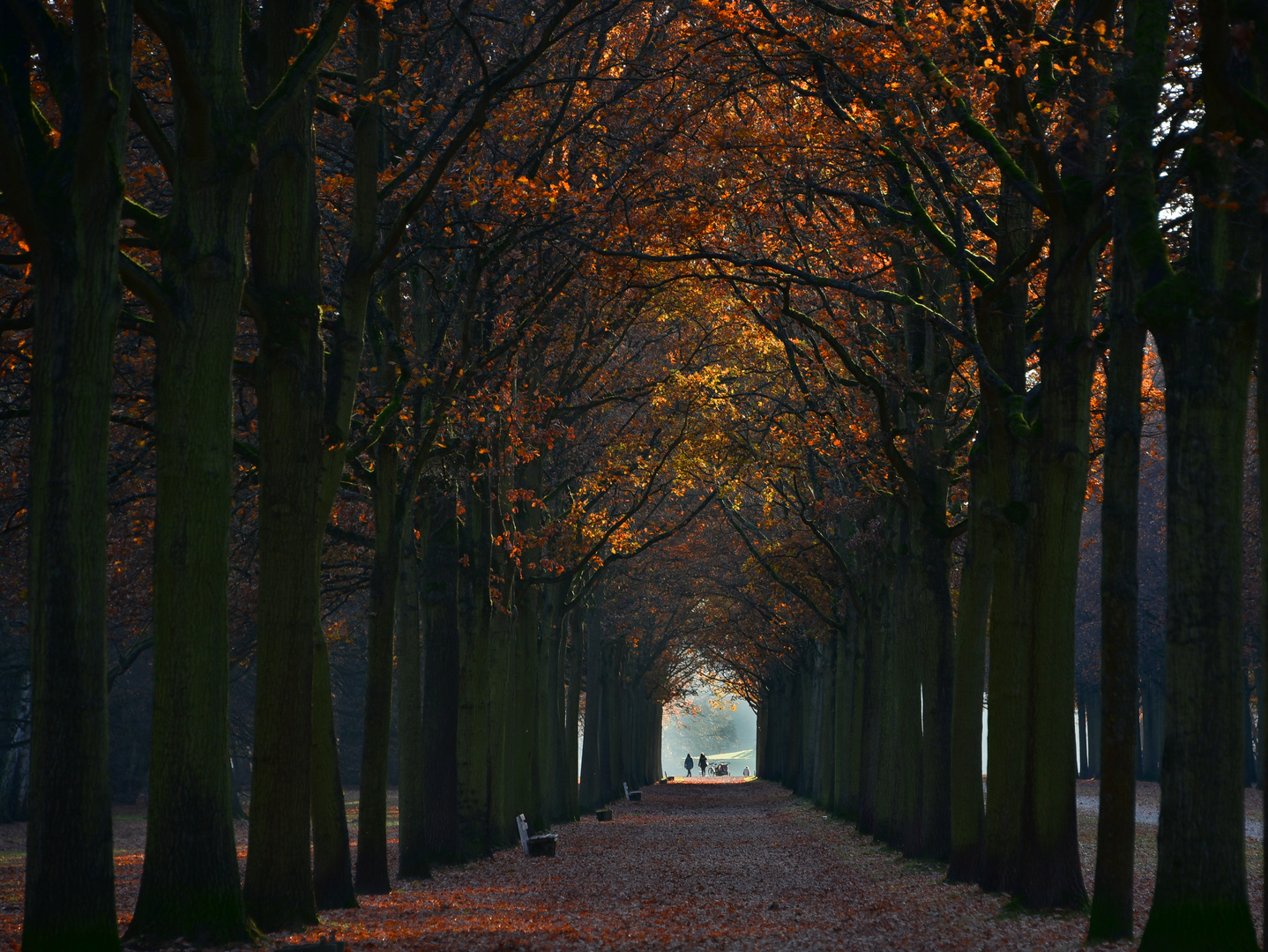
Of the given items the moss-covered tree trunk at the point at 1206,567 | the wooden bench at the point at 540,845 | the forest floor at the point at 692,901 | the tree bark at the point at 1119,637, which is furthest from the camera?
the wooden bench at the point at 540,845

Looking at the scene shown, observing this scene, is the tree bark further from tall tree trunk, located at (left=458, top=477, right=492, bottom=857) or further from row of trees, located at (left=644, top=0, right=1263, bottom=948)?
tall tree trunk, located at (left=458, top=477, right=492, bottom=857)

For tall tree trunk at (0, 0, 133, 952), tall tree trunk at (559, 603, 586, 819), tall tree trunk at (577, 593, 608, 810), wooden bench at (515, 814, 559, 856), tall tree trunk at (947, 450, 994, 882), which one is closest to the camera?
tall tree trunk at (0, 0, 133, 952)

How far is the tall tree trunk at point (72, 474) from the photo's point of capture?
6938mm

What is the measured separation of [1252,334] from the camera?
7.81 m

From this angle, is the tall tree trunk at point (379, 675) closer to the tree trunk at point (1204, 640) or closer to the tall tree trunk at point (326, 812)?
the tall tree trunk at point (326, 812)

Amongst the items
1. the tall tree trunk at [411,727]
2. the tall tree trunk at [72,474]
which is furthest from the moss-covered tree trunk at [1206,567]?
the tall tree trunk at [411,727]

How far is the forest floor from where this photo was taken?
9812 mm

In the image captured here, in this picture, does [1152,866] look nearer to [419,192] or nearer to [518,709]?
[518,709]

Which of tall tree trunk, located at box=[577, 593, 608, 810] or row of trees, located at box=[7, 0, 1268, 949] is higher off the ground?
row of trees, located at box=[7, 0, 1268, 949]

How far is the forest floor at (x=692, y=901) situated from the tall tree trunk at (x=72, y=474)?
184cm

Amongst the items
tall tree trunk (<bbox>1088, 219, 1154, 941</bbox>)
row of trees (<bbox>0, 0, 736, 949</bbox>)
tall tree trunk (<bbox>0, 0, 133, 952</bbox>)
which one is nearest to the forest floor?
tall tree trunk (<bbox>1088, 219, 1154, 941</bbox>)

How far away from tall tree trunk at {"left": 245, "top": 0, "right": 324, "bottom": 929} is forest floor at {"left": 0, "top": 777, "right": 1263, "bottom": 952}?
33.5 inches

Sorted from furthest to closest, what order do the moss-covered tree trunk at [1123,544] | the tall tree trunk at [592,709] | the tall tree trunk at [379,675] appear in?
the tall tree trunk at [592,709] < the tall tree trunk at [379,675] < the moss-covered tree trunk at [1123,544]

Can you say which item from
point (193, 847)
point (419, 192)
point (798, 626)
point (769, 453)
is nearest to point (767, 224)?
point (769, 453)
